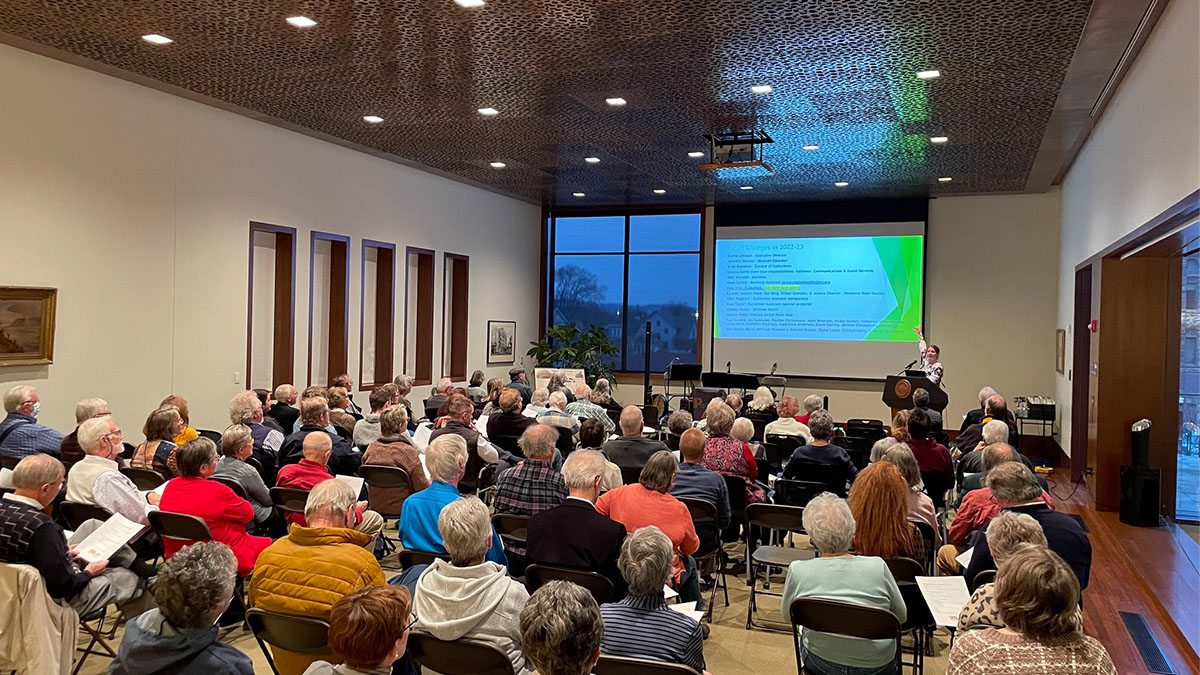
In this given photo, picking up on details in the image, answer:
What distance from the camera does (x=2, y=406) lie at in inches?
294

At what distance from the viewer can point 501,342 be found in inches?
608

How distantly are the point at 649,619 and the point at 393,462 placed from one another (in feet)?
12.0

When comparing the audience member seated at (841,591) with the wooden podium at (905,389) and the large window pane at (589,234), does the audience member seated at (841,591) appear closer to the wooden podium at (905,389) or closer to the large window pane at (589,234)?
the wooden podium at (905,389)

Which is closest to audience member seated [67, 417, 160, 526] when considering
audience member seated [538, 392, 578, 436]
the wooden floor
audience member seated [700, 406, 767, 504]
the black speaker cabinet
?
audience member seated [700, 406, 767, 504]

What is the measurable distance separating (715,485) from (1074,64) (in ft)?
15.7

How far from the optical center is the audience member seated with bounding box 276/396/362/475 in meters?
6.15

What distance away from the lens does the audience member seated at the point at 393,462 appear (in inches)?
239

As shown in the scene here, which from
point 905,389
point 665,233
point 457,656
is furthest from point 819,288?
point 457,656

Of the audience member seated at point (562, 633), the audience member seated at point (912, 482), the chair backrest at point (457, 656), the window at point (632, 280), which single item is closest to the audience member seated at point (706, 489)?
the audience member seated at point (912, 482)

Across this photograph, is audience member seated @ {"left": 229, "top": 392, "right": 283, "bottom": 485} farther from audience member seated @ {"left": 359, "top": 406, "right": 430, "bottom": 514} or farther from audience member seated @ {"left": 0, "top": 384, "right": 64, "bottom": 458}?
audience member seated @ {"left": 0, "top": 384, "right": 64, "bottom": 458}

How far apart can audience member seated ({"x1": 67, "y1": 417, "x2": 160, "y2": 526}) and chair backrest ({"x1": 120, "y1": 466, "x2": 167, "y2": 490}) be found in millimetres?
146

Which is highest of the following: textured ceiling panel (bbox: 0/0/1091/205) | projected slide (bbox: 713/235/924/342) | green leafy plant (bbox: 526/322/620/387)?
textured ceiling panel (bbox: 0/0/1091/205)

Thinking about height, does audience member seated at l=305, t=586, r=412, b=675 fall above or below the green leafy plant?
below

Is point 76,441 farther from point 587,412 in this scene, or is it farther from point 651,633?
point 651,633
